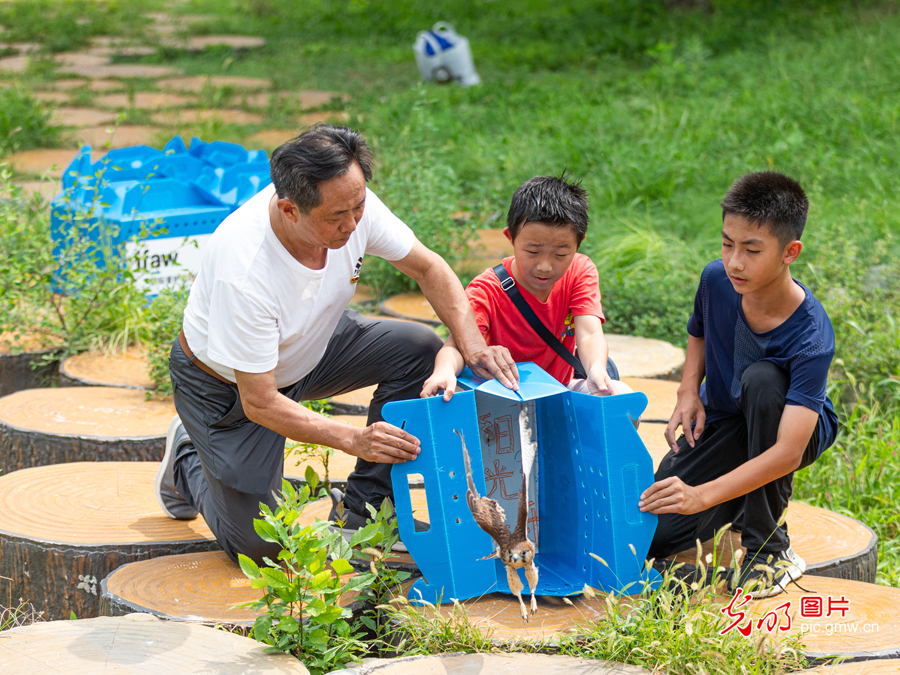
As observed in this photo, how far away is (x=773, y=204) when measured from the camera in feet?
7.18

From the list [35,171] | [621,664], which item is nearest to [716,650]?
[621,664]

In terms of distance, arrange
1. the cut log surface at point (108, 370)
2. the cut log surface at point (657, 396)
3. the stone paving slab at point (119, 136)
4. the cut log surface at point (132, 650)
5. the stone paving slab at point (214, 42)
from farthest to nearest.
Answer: the stone paving slab at point (214, 42) < the stone paving slab at point (119, 136) < the cut log surface at point (108, 370) < the cut log surface at point (657, 396) < the cut log surface at point (132, 650)

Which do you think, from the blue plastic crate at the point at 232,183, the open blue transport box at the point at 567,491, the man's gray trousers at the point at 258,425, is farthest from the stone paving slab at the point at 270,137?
the open blue transport box at the point at 567,491

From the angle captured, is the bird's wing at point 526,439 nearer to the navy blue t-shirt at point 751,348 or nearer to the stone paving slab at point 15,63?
the navy blue t-shirt at point 751,348

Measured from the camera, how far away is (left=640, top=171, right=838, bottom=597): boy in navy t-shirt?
220cm

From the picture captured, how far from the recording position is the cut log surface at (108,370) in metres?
3.65

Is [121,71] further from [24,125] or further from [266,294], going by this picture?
[266,294]

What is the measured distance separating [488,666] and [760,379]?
99 cm

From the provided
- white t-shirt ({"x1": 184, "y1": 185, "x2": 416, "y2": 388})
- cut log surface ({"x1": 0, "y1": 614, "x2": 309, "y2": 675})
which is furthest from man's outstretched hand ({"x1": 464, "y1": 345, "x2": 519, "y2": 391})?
cut log surface ({"x1": 0, "y1": 614, "x2": 309, "y2": 675})

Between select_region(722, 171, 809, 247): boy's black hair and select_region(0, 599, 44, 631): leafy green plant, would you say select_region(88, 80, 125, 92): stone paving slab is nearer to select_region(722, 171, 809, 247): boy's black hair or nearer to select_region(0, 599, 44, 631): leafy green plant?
select_region(0, 599, 44, 631): leafy green plant

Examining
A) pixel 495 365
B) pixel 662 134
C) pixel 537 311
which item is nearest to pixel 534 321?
pixel 537 311

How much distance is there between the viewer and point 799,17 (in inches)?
445

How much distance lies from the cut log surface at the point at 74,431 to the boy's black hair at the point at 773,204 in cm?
215

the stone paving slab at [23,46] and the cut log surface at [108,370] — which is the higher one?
the stone paving slab at [23,46]
